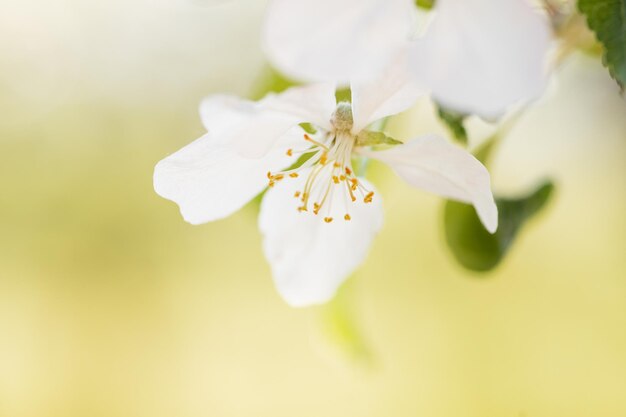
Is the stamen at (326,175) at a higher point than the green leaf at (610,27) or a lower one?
lower

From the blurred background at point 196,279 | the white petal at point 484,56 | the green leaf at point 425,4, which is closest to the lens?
the white petal at point 484,56

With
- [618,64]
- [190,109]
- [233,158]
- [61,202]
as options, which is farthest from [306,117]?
[61,202]

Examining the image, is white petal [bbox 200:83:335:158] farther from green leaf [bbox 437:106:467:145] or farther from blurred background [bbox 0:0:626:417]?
blurred background [bbox 0:0:626:417]

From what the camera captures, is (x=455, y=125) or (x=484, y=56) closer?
(x=484, y=56)

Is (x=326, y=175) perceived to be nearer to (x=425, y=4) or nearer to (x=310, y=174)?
(x=310, y=174)

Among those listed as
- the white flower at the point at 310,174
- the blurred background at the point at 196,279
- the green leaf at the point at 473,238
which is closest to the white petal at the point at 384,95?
the white flower at the point at 310,174

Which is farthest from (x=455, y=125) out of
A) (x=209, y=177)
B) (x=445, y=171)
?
(x=209, y=177)

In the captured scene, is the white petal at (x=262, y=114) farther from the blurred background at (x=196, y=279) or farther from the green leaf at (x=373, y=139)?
the blurred background at (x=196, y=279)
